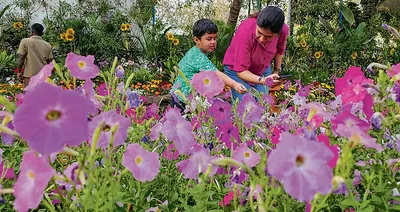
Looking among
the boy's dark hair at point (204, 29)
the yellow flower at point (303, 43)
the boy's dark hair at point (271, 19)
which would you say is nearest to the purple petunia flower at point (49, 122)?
the boy's dark hair at point (271, 19)

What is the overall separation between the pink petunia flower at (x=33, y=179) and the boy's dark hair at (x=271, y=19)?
9.19 ft

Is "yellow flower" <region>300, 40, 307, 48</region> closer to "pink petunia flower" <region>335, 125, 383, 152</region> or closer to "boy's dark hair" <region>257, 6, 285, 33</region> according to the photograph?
"boy's dark hair" <region>257, 6, 285, 33</region>

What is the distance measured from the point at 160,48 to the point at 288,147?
948 centimetres

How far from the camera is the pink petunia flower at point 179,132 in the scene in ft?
4.10

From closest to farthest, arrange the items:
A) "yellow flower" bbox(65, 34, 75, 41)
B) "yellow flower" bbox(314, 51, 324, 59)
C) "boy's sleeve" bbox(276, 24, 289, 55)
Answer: "boy's sleeve" bbox(276, 24, 289, 55) < "yellow flower" bbox(314, 51, 324, 59) < "yellow flower" bbox(65, 34, 75, 41)

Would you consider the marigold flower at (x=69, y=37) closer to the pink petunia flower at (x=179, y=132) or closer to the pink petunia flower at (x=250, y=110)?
the pink petunia flower at (x=250, y=110)

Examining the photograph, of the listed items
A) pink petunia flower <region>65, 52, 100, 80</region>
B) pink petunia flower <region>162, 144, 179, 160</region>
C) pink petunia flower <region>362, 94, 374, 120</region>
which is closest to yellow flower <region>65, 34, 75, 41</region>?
pink petunia flower <region>162, 144, 179, 160</region>

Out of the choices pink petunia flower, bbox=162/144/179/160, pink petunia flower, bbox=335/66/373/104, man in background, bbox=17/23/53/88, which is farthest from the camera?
man in background, bbox=17/23/53/88

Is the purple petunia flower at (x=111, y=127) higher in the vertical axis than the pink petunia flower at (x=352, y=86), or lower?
higher

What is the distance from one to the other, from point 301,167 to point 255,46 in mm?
3320

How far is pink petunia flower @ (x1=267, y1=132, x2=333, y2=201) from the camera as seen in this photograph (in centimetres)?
76

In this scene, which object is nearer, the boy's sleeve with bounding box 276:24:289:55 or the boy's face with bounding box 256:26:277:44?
the boy's face with bounding box 256:26:277:44

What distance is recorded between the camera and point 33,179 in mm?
869


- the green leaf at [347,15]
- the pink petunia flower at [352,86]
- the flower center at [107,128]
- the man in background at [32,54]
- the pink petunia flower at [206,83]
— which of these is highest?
the flower center at [107,128]
